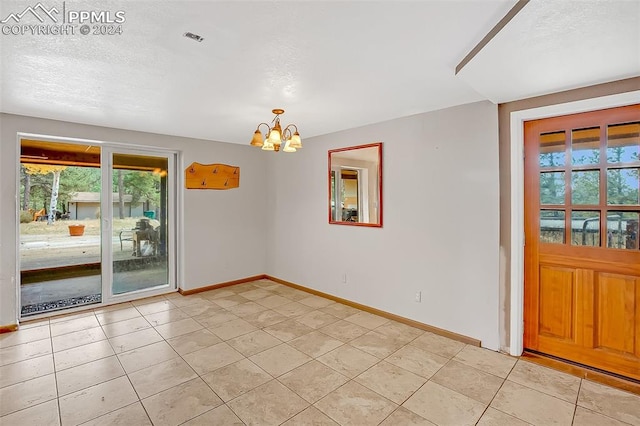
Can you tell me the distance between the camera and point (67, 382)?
2430 millimetres

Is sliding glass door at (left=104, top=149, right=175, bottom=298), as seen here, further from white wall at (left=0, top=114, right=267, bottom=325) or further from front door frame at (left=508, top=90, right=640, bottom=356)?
front door frame at (left=508, top=90, right=640, bottom=356)

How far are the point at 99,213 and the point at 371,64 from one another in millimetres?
4086

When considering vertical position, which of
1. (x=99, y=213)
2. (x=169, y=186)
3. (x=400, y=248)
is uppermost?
(x=169, y=186)

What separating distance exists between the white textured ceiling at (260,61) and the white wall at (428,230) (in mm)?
368

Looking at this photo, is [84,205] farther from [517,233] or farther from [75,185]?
[517,233]

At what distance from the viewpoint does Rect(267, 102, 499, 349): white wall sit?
2969 mm

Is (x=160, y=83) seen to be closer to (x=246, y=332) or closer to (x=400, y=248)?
(x=246, y=332)

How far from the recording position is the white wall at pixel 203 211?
3371 mm

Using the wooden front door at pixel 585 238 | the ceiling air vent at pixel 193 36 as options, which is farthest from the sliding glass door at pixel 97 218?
the wooden front door at pixel 585 238

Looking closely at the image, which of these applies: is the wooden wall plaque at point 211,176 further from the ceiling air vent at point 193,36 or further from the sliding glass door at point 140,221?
the ceiling air vent at point 193,36

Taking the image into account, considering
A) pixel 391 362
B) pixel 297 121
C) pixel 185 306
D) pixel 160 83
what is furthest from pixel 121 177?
pixel 391 362

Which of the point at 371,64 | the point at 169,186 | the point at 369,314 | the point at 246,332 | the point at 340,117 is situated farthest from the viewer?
the point at 169,186

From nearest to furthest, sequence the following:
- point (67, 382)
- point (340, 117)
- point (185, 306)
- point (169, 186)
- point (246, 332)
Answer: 1. point (67, 382)
2. point (246, 332)
3. point (340, 117)
4. point (185, 306)
5. point (169, 186)

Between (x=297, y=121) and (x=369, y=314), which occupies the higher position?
(x=297, y=121)
